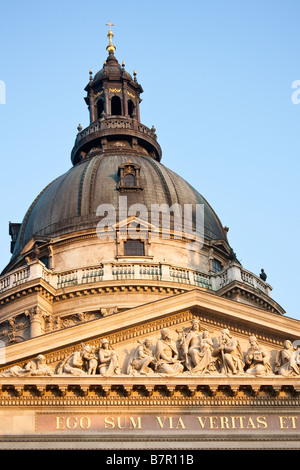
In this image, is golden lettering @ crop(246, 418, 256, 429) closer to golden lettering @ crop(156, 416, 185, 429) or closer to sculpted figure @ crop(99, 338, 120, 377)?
golden lettering @ crop(156, 416, 185, 429)

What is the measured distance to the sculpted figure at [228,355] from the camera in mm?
28281

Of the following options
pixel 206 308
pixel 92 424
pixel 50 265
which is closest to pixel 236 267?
pixel 50 265

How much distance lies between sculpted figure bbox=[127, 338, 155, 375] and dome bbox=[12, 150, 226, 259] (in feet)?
75.0

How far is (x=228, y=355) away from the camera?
28.4 meters

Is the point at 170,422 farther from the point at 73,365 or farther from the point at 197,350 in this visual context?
the point at 73,365

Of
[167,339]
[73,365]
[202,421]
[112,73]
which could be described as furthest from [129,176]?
[202,421]

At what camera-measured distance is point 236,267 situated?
163ft

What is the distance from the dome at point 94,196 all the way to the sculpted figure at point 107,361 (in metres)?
22.8

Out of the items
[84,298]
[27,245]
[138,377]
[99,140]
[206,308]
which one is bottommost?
[138,377]

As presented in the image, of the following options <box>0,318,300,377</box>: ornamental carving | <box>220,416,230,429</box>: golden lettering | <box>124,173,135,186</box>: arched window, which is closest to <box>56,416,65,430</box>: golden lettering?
<box>0,318,300,377</box>: ornamental carving

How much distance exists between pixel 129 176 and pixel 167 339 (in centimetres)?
2609

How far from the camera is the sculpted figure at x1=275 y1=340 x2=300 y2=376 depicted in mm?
28391

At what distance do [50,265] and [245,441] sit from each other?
24749mm

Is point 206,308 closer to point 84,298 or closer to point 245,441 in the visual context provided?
point 245,441
